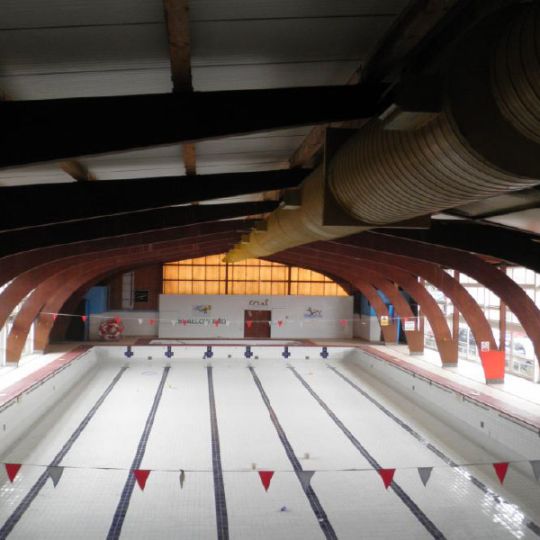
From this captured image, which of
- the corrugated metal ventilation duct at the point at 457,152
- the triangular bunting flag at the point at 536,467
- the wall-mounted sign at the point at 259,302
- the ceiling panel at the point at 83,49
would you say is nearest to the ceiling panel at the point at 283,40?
the ceiling panel at the point at 83,49

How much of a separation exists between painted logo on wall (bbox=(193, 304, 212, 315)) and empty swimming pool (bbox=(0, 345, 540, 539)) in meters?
8.92

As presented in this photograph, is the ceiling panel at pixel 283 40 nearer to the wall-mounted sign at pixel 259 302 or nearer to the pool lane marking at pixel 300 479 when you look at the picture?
the pool lane marking at pixel 300 479

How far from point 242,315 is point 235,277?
1867mm

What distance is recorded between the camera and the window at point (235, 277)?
26.2 metres

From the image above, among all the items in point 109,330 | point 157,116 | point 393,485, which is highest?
point 157,116

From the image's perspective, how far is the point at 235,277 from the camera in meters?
26.3

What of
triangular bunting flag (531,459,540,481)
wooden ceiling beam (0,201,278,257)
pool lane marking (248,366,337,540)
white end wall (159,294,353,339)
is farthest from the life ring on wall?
triangular bunting flag (531,459,540,481)

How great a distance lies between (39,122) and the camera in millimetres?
3215

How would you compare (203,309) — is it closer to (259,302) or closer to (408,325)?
(259,302)

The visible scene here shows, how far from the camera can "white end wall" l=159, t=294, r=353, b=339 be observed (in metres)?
25.6

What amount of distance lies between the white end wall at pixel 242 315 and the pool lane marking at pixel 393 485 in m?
10.2

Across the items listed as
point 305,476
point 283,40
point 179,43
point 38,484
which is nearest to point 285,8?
point 283,40

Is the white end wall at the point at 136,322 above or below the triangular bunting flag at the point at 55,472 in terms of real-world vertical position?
above

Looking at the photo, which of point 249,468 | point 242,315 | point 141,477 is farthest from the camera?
point 242,315
